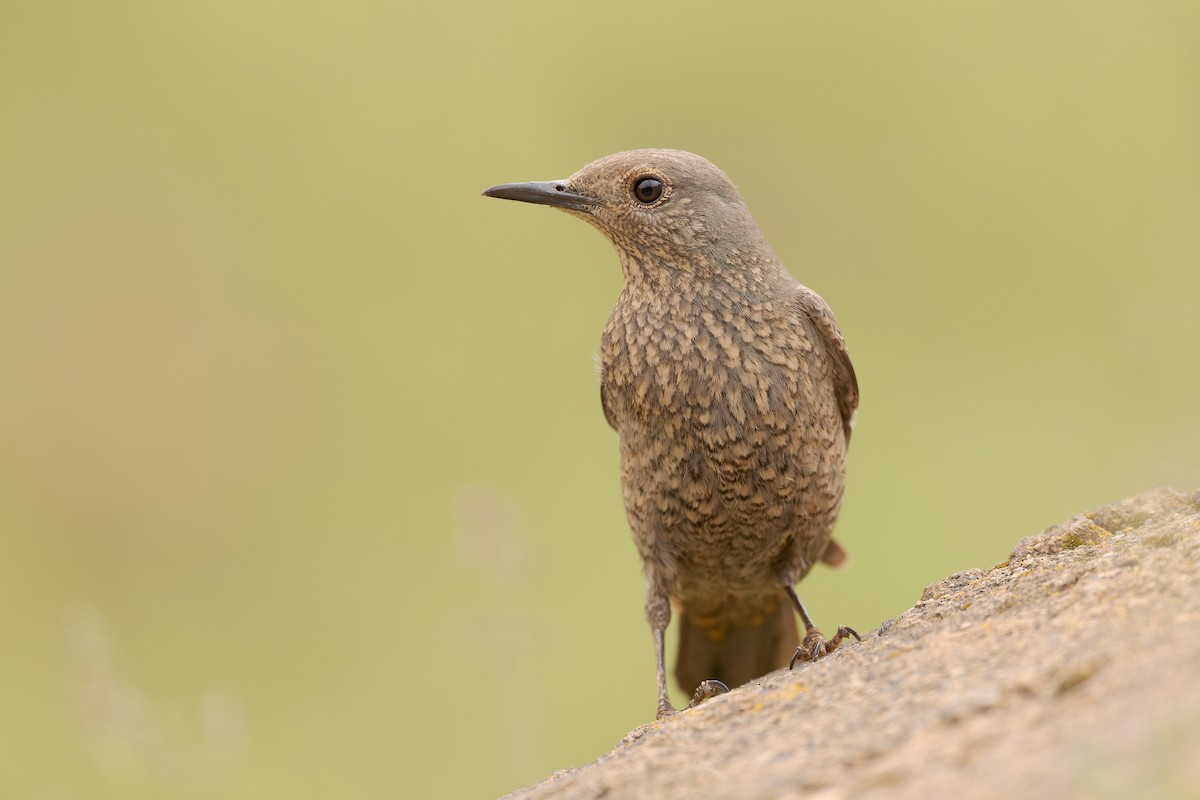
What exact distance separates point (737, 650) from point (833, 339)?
1.55 metres

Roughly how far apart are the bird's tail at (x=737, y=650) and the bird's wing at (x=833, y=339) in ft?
3.22

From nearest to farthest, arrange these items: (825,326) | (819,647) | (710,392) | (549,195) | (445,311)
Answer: (819,647) < (710,392) < (825,326) < (549,195) < (445,311)

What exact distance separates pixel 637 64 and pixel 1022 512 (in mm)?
5622

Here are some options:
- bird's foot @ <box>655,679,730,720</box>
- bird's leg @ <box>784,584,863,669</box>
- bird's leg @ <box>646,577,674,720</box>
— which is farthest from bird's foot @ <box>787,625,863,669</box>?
bird's leg @ <box>646,577,674,720</box>

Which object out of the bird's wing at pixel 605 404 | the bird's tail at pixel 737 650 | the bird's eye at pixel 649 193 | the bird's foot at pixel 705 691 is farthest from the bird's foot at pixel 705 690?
the bird's eye at pixel 649 193

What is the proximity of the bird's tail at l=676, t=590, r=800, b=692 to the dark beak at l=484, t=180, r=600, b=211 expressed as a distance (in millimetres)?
1809

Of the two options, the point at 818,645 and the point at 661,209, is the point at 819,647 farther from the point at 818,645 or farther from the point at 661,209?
the point at 661,209

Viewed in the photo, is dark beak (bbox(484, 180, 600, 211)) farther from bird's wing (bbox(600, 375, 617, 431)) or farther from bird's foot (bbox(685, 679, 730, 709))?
bird's foot (bbox(685, 679, 730, 709))

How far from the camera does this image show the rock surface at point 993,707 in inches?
100

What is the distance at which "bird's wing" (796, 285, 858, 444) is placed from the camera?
589 centimetres

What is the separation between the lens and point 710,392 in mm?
5508

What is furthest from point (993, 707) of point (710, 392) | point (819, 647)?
point (710, 392)

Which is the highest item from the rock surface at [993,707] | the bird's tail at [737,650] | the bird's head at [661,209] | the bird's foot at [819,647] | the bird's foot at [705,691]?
the bird's head at [661,209]

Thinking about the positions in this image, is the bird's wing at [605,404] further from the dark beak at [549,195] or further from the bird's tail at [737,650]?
the bird's tail at [737,650]
